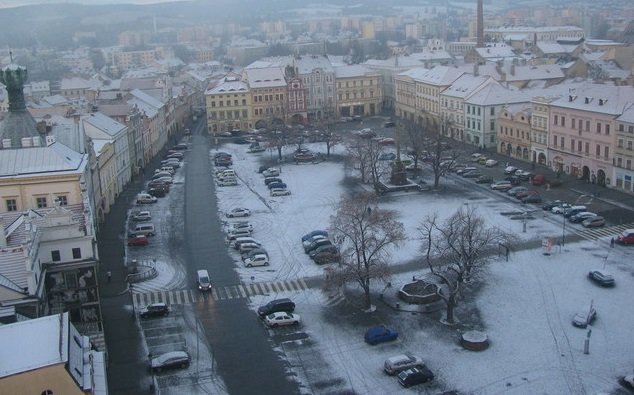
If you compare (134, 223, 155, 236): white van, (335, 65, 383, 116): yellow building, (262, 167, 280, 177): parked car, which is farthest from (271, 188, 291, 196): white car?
(335, 65, 383, 116): yellow building

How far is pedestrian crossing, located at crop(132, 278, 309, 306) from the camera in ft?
125

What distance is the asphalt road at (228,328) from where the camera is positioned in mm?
29453

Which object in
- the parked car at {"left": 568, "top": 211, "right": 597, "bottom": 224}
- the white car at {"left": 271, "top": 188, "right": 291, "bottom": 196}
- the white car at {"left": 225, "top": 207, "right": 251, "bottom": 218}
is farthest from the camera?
the white car at {"left": 271, "top": 188, "right": 291, "bottom": 196}

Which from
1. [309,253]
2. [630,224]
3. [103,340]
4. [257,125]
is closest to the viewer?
[103,340]

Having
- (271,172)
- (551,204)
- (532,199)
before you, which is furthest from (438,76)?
(551,204)

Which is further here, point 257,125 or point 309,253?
point 257,125

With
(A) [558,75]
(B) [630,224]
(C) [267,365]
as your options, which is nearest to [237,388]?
(C) [267,365]

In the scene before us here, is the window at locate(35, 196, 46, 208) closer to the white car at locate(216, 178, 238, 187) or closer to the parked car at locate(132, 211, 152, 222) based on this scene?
the parked car at locate(132, 211, 152, 222)

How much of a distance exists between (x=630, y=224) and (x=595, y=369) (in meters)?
21.4

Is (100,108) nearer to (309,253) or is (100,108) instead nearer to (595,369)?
(309,253)

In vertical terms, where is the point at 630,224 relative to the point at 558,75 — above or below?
below

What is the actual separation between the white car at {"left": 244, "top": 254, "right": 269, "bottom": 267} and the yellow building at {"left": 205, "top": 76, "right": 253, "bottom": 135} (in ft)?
178

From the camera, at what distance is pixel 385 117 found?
340 ft

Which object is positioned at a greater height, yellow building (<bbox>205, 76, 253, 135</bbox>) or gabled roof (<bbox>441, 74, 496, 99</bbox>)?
gabled roof (<bbox>441, 74, 496, 99</bbox>)
